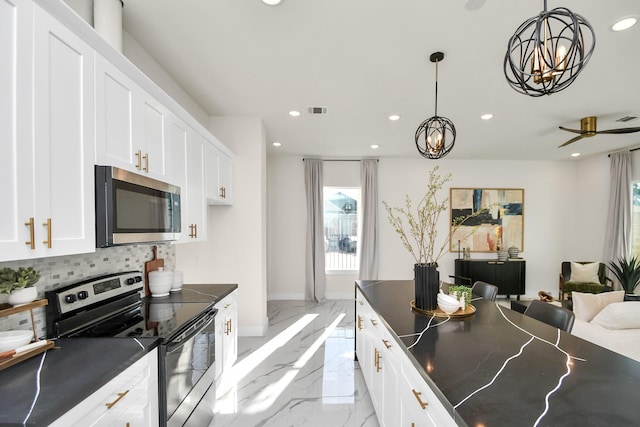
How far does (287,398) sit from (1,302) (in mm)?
2023

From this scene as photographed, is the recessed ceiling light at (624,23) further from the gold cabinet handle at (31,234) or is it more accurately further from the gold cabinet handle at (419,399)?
the gold cabinet handle at (31,234)

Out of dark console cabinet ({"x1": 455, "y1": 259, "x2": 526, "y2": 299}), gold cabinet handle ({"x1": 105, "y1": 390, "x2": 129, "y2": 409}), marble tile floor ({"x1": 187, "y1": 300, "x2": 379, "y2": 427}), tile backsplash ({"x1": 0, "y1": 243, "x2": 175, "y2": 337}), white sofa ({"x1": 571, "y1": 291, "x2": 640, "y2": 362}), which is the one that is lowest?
marble tile floor ({"x1": 187, "y1": 300, "x2": 379, "y2": 427})

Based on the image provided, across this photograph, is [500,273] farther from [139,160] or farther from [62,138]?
[62,138]

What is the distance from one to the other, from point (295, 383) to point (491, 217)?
515cm

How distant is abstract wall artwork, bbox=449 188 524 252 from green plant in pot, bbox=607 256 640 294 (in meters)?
1.45

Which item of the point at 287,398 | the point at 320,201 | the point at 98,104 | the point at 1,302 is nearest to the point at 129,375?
the point at 1,302

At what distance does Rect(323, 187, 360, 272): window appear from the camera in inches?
239

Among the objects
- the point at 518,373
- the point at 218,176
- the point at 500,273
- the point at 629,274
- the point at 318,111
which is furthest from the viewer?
the point at 500,273

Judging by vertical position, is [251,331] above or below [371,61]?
below

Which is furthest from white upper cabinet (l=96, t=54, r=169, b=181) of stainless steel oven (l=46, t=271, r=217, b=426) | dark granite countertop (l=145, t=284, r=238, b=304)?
dark granite countertop (l=145, t=284, r=238, b=304)

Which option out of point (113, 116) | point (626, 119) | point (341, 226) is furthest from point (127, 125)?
point (626, 119)

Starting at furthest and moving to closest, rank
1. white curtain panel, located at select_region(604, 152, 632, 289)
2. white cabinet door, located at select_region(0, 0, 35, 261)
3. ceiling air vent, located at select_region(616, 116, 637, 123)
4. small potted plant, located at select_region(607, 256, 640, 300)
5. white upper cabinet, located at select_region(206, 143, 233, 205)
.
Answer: white curtain panel, located at select_region(604, 152, 632, 289), small potted plant, located at select_region(607, 256, 640, 300), ceiling air vent, located at select_region(616, 116, 637, 123), white upper cabinet, located at select_region(206, 143, 233, 205), white cabinet door, located at select_region(0, 0, 35, 261)

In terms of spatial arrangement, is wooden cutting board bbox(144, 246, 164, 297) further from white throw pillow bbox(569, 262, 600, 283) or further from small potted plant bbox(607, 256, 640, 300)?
small potted plant bbox(607, 256, 640, 300)

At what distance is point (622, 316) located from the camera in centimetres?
255
